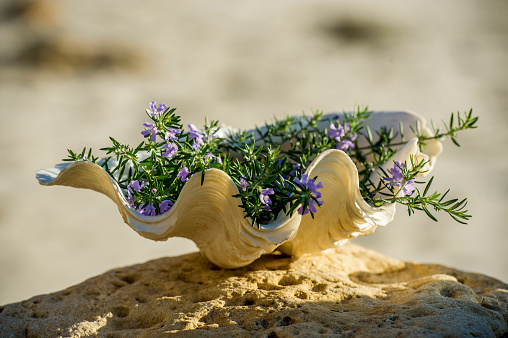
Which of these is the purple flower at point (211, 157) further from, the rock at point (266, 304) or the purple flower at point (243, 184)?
the rock at point (266, 304)

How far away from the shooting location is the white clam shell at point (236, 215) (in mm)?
1799

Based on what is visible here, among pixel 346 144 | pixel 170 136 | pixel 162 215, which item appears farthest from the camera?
pixel 346 144

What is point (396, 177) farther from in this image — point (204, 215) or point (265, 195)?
point (204, 215)

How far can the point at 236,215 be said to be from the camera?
1871 mm

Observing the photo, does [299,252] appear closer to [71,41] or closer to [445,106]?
[445,106]

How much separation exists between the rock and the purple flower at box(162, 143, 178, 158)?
1.67 feet

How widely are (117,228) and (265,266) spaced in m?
4.26

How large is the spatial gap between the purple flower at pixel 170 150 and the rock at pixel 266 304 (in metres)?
0.51

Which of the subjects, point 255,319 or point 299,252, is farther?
point 299,252

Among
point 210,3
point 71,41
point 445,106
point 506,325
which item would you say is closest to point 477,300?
point 506,325

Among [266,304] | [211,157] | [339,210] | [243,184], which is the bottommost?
[266,304]

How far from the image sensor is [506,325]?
1.86 metres

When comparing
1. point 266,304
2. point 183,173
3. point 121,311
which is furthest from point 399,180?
point 121,311

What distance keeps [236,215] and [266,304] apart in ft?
1.03
